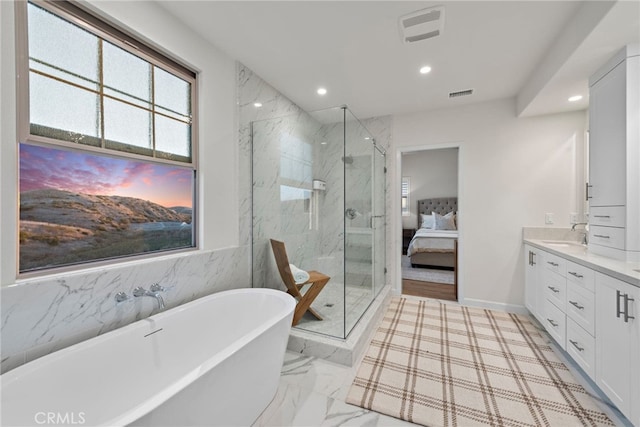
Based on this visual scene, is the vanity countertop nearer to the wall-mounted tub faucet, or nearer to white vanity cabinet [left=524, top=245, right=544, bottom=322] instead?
white vanity cabinet [left=524, top=245, right=544, bottom=322]

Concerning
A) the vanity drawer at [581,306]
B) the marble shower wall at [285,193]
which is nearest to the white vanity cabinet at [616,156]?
the vanity drawer at [581,306]

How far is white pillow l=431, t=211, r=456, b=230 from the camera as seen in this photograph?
19.5 feet

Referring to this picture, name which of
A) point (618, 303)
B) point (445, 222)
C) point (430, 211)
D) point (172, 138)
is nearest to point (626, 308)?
point (618, 303)

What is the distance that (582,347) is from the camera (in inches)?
69.6

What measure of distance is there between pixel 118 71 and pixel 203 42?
0.75m

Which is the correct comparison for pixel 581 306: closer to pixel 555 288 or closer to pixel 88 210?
pixel 555 288

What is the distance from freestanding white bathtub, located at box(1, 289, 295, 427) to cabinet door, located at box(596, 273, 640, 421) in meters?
1.88

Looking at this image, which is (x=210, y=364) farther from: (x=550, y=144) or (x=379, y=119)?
(x=550, y=144)

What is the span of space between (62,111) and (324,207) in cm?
243

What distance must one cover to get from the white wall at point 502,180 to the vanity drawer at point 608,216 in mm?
923

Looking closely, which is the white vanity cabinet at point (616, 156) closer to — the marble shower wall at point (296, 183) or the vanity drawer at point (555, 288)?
the vanity drawer at point (555, 288)

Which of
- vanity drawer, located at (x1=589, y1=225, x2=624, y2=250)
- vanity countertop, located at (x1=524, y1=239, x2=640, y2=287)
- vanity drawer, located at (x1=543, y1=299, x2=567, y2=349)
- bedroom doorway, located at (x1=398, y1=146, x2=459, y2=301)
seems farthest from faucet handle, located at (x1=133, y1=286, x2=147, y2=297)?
bedroom doorway, located at (x1=398, y1=146, x2=459, y2=301)

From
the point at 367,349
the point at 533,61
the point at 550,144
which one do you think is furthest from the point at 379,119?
the point at 367,349

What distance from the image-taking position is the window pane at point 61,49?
49.4 inches
